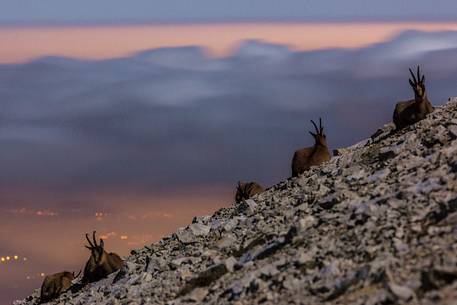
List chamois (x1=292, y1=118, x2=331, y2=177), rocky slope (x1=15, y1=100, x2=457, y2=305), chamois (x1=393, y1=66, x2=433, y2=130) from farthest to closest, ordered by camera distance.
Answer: chamois (x1=292, y1=118, x2=331, y2=177) → chamois (x1=393, y1=66, x2=433, y2=130) → rocky slope (x1=15, y1=100, x2=457, y2=305)

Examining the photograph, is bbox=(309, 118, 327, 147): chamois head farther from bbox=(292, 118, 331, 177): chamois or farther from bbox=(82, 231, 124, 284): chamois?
bbox=(82, 231, 124, 284): chamois

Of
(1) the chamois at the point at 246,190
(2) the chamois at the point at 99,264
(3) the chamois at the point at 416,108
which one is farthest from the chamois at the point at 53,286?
(3) the chamois at the point at 416,108

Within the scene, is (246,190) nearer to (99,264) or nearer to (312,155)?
(312,155)

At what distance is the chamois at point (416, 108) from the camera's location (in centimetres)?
2397

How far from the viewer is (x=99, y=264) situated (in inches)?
998

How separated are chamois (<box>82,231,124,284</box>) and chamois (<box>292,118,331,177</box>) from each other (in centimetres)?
620

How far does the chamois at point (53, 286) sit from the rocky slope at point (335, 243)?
1.80 meters

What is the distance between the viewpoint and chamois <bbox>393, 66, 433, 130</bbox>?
24.0 meters

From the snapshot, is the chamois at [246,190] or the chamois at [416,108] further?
the chamois at [246,190]

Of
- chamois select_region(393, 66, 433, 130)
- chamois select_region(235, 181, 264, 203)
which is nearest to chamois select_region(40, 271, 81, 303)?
chamois select_region(235, 181, 264, 203)

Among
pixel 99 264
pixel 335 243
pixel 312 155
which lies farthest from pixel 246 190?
pixel 335 243

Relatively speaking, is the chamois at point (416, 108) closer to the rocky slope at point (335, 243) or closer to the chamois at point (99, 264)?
the rocky slope at point (335, 243)

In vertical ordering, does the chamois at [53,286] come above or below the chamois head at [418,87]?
below

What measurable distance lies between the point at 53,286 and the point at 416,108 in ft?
41.0
